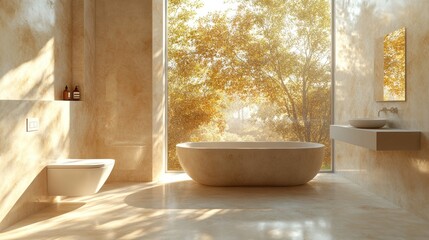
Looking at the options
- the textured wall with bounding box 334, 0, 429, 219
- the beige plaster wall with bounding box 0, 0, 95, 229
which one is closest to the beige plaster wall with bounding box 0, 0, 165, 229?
the beige plaster wall with bounding box 0, 0, 95, 229

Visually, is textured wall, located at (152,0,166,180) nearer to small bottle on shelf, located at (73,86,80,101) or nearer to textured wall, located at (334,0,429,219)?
small bottle on shelf, located at (73,86,80,101)

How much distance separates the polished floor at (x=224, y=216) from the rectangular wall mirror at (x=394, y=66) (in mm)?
1059

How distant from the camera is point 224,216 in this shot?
3805 mm

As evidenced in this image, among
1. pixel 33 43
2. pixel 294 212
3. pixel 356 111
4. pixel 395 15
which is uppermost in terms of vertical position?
pixel 395 15

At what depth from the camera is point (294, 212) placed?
12.9 feet

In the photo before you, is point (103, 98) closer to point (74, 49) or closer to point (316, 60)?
point (74, 49)

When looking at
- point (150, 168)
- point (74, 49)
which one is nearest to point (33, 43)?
point (74, 49)

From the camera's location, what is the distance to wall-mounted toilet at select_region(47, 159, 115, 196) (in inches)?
154

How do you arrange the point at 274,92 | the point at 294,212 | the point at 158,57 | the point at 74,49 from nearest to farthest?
the point at 294,212 < the point at 74,49 < the point at 158,57 < the point at 274,92

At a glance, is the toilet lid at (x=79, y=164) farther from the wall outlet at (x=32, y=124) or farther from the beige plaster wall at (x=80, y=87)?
the wall outlet at (x=32, y=124)

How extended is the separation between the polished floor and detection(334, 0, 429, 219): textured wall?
0.73ft

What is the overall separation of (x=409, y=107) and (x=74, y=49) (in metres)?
3.55

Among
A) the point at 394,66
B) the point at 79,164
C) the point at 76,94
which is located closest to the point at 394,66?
the point at 394,66

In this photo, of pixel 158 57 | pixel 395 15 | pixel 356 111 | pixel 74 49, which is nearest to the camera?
pixel 395 15
